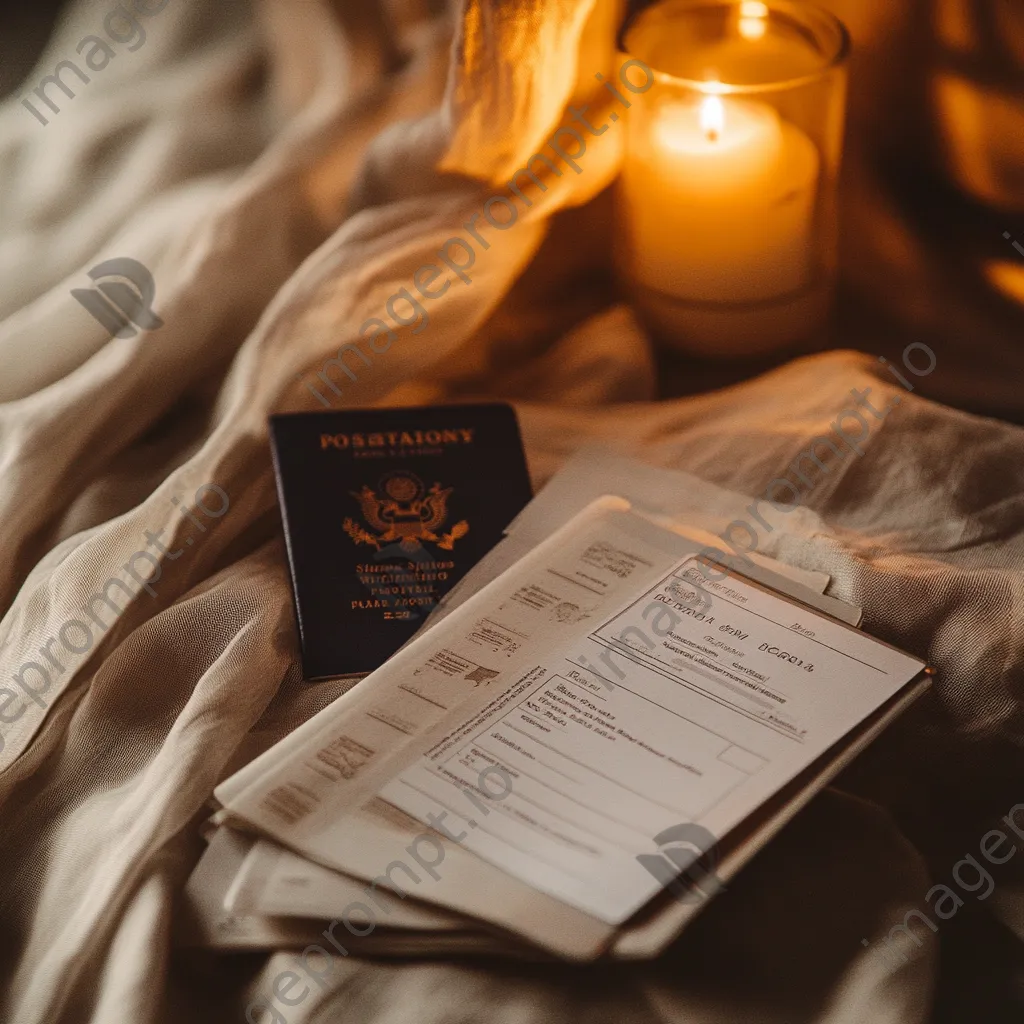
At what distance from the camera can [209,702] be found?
58 centimetres

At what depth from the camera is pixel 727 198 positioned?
0.83 meters

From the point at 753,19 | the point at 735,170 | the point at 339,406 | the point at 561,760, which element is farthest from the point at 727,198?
the point at 561,760

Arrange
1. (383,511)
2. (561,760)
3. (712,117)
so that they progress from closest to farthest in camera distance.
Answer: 1. (561,760)
2. (383,511)
3. (712,117)

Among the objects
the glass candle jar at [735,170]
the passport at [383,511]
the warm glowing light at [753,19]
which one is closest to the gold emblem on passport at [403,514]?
the passport at [383,511]

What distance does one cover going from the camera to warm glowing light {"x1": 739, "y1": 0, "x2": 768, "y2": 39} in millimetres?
848

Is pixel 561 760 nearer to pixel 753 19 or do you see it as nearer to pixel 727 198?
pixel 727 198

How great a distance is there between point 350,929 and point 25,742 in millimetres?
187

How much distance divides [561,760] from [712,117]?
450mm

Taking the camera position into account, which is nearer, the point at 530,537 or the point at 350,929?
the point at 350,929

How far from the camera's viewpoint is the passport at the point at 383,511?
25.7 inches

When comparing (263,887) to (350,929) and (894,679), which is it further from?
(894,679)

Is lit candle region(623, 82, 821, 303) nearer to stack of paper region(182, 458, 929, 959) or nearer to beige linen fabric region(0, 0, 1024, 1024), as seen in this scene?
beige linen fabric region(0, 0, 1024, 1024)

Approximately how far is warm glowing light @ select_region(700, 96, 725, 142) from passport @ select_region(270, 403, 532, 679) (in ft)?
0.73

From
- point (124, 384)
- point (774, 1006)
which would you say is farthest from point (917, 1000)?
point (124, 384)
